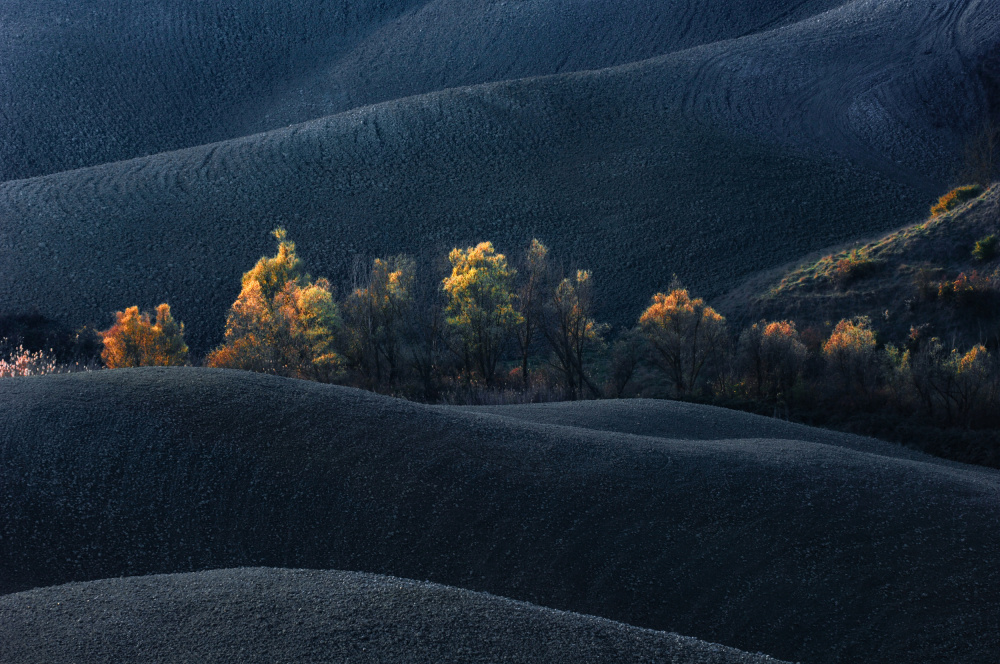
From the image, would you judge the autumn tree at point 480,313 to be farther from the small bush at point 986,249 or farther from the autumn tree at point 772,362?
the small bush at point 986,249

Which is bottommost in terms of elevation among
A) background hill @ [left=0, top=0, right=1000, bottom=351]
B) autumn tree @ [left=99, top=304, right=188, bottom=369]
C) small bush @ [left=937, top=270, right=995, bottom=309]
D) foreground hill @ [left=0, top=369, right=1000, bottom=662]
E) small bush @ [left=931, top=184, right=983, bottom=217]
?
foreground hill @ [left=0, top=369, right=1000, bottom=662]

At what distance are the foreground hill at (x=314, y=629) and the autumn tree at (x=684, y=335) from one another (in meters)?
24.3

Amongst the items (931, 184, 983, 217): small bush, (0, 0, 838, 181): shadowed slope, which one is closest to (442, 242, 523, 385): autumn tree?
(931, 184, 983, 217): small bush

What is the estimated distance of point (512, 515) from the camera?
11.9m

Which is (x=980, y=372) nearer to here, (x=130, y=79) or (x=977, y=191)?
(x=977, y=191)

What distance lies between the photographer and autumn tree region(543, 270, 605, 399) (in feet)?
104

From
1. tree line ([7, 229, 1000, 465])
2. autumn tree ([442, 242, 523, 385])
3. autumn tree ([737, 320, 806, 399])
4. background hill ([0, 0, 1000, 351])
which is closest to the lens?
tree line ([7, 229, 1000, 465])

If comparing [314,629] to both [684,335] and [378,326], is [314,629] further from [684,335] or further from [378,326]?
[684,335]

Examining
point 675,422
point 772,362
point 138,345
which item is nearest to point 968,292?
point 772,362

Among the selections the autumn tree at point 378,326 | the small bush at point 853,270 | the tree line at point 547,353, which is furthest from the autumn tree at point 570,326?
the small bush at point 853,270

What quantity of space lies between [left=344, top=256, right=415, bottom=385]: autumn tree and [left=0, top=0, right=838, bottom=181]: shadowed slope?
163 feet

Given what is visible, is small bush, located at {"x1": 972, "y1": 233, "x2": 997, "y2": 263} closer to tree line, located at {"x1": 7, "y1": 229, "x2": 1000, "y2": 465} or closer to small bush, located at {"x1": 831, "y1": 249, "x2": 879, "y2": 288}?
small bush, located at {"x1": 831, "y1": 249, "x2": 879, "y2": 288}

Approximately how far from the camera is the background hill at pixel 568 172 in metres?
48.2

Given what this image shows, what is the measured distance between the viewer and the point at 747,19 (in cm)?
8281
